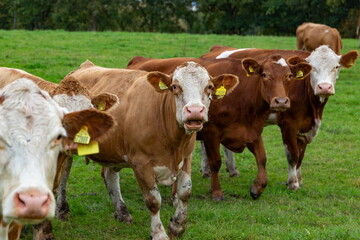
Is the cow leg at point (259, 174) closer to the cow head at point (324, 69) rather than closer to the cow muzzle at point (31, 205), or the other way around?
the cow head at point (324, 69)

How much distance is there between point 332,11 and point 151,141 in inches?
1668

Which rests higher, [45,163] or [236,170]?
[45,163]

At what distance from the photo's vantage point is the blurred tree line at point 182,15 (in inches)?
1858

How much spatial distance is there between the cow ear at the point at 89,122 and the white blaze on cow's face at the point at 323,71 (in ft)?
16.5

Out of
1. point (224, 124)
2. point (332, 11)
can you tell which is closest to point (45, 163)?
point (224, 124)

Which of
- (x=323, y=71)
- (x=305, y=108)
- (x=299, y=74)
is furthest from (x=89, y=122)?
(x=323, y=71)

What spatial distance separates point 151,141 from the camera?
247 inches

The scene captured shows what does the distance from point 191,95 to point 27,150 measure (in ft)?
8.30

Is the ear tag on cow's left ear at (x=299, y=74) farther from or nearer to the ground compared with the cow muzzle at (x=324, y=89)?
farther from the ground

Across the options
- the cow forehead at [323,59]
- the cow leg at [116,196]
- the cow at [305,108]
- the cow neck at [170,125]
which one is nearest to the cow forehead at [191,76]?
the cow neck at [170,125]

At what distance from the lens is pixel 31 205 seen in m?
3.38

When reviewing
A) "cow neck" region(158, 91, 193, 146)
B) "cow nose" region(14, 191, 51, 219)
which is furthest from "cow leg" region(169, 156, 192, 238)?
"cow nose" region(14, 191, 51, 219)

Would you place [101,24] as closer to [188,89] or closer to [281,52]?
[281,52]

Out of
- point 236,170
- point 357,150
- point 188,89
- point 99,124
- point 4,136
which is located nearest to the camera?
point 4,136
